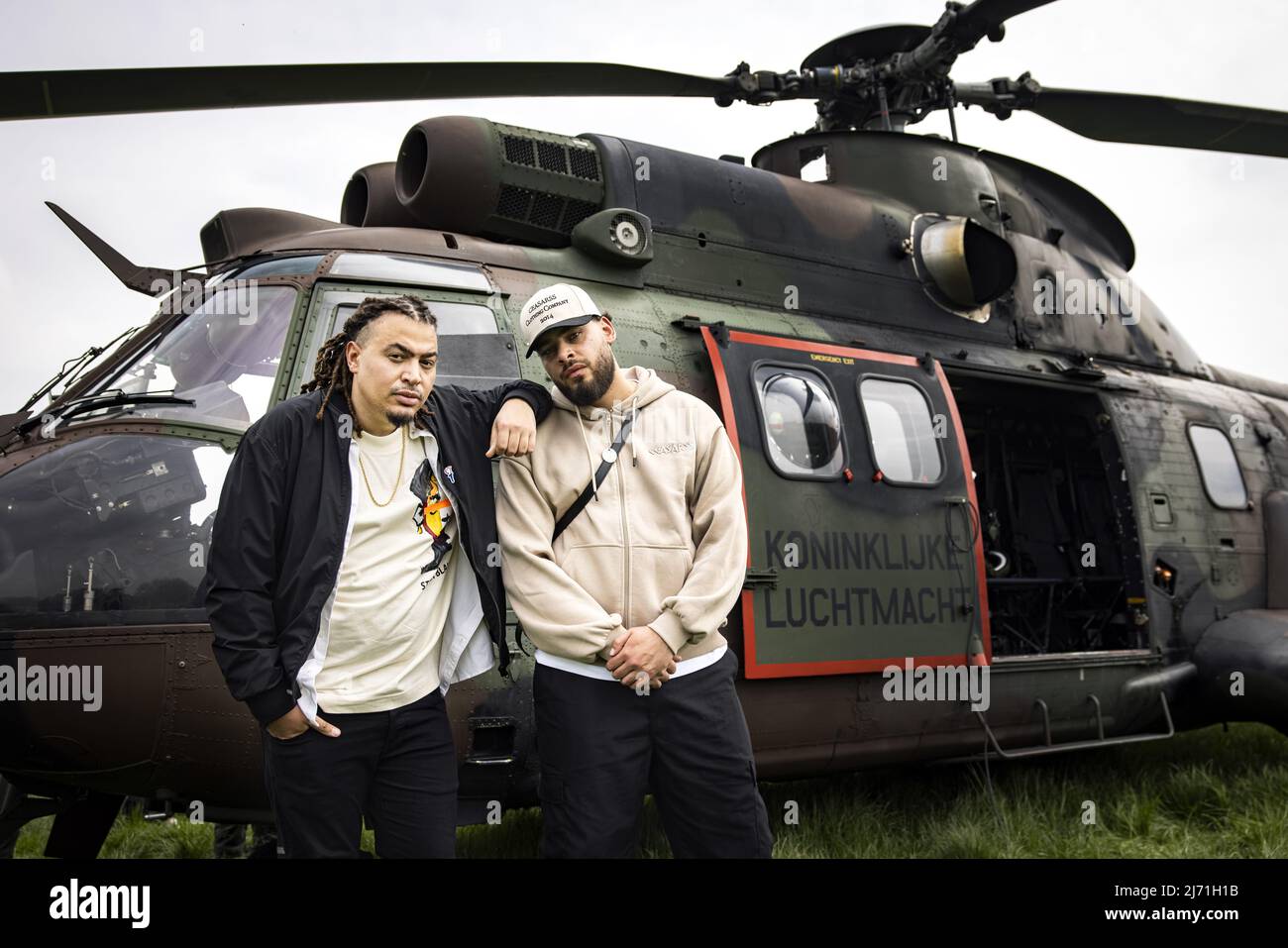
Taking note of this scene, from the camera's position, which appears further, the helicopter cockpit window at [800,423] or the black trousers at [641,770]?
the helicopter cockpit window at [800,423]

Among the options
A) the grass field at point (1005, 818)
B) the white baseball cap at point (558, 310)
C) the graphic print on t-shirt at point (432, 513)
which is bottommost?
the grass field at point (1005, 818)

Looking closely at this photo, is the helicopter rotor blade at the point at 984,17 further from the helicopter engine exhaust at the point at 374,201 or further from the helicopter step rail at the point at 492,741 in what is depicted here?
the helicopter step rail at the point at 492,741

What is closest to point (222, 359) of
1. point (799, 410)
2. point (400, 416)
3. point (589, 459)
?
point (400, 416)

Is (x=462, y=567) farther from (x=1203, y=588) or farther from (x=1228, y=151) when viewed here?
(x=1228, y=151)

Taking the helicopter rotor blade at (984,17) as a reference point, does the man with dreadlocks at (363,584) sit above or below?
below

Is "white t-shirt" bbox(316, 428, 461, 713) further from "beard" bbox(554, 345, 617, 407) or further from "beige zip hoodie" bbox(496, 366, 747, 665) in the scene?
"beard" bbox(554, 345, 617, 407)

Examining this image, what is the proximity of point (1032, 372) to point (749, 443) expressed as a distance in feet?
8.17

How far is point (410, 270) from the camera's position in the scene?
14.7 ft

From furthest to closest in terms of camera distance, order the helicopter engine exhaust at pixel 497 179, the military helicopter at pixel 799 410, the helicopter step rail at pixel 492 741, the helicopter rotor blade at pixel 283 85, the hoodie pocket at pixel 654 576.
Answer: the helicopter engine exhaust at pixel 497 179 → the helicopter rotor blade at pixel 283 85 → the helicopter step rail at pixel 492 741 → the military helicopter at pixel 799 410 → the hoodie pocket at pixel 654 576

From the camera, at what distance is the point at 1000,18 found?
233 inches

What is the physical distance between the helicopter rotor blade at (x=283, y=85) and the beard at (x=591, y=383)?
2485 mm

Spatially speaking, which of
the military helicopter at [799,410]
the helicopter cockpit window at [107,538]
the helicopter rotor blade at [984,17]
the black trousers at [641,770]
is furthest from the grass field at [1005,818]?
the helicopter rotor blade at [984,17]

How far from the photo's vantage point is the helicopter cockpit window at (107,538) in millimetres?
3525
